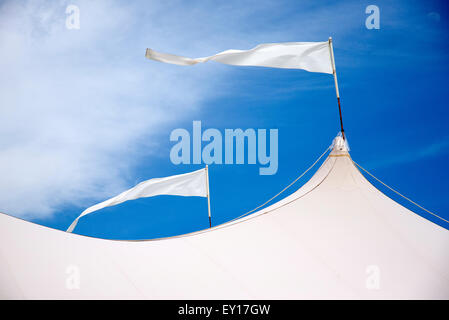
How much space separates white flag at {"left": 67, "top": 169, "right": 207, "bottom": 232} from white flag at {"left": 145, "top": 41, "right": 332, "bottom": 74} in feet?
9.72

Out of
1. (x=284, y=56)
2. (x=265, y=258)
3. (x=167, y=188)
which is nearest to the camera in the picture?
(x=265, y=258)

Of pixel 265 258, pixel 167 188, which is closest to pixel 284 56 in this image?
pixel 265 258

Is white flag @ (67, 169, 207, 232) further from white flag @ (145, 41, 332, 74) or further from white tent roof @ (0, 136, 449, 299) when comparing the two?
white flag @ (145, 41, 332, 74)

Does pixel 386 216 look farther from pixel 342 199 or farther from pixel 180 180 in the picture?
pixel 180 180

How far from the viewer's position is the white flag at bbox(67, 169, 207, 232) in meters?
7.55

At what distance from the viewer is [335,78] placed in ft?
17.6

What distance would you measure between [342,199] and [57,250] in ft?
9.87

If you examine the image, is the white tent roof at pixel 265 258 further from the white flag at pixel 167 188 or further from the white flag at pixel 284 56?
the white flag at pixel 167 188

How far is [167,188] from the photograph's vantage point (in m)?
7.76

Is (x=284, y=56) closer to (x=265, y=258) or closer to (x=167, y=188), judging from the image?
(x=265, y=258)

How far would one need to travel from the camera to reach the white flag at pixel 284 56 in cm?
520

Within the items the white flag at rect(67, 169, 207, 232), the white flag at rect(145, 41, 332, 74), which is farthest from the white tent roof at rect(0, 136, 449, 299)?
the white flag at rect(67, 169, 207, 232)

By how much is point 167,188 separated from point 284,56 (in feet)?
11.0
